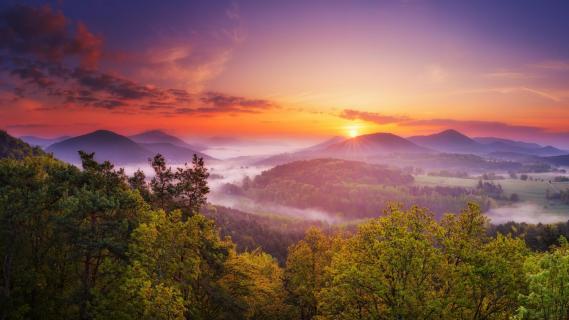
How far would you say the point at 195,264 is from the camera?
31.4m

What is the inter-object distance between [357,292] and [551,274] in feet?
43.8

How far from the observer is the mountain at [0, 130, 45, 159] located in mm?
165512

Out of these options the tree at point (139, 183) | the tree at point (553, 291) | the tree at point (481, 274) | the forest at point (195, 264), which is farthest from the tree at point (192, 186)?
the tree at point (553, 291)

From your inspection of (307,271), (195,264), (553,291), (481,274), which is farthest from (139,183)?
(553,291)

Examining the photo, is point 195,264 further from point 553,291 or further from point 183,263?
point 553,291

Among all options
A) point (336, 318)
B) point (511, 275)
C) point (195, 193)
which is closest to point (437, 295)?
point (511, 275)

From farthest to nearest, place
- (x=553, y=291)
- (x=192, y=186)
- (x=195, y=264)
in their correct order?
(x=192, y=186) → (x=195, y=264) → (x=553, y=291)

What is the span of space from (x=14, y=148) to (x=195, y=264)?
195939 mm

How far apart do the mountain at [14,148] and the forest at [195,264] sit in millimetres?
159459

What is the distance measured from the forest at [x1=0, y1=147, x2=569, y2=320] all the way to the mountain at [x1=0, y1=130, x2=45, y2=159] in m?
159

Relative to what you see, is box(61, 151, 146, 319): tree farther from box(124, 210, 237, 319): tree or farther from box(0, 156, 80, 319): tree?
box(124, 210, 237, 319): tree

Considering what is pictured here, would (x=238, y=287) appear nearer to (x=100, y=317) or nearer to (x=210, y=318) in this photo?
(x=210, y=318)

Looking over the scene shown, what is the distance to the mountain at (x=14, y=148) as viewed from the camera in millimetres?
165512

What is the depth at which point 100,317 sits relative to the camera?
2658 cm
